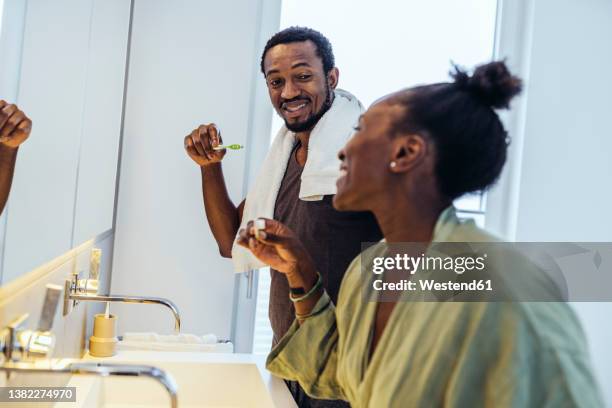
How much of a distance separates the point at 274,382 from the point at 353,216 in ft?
1.23

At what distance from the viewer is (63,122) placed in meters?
0.98

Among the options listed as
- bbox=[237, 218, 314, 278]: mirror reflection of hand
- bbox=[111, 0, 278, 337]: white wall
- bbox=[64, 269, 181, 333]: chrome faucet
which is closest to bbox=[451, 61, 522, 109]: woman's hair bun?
bbox=[237, 218, 314, 278]: mirror reflection of hand

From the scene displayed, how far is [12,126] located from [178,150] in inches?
47.3

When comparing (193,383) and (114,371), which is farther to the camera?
(193,383)

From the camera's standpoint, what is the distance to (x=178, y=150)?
6.29 ft

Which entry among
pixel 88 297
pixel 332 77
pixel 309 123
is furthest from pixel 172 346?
pixel 332 77

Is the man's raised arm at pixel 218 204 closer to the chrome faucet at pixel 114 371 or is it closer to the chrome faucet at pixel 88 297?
the chrome faucet at pixel 88 297

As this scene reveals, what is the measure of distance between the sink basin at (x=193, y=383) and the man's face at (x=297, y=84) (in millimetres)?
560

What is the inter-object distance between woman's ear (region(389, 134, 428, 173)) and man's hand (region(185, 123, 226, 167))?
0.76 m

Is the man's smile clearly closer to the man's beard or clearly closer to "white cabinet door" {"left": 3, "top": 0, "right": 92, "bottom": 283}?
the man's beard

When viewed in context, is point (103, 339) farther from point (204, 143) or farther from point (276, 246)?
point (276, 246)

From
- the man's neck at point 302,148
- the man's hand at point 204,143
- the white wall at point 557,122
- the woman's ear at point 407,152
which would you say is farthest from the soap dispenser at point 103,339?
the white wall at point 557,122

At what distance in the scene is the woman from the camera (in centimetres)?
57

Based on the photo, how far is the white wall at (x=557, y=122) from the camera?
2.18m
